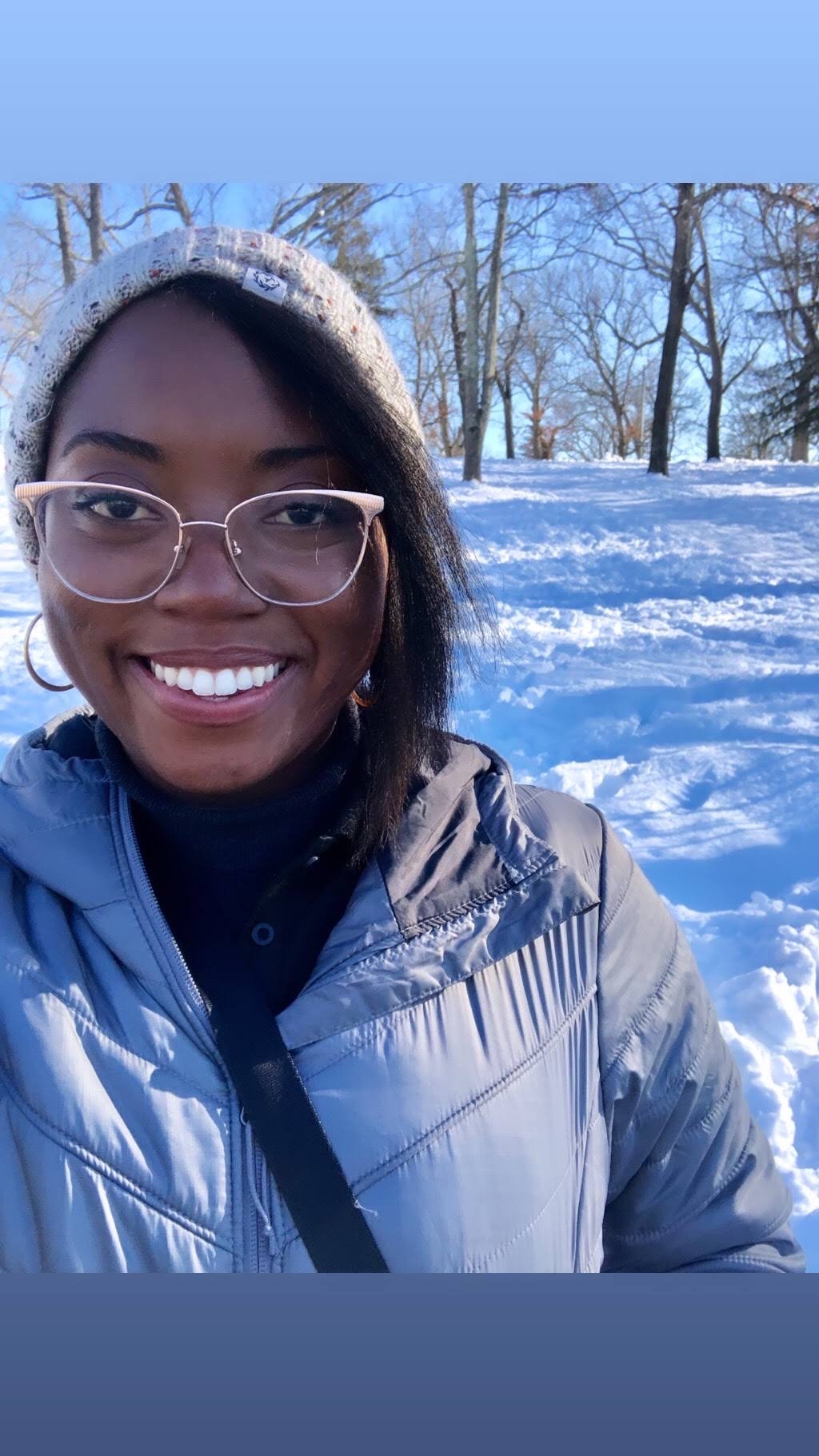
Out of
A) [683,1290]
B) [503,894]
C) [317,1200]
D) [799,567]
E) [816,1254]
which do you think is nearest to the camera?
[317,1200]

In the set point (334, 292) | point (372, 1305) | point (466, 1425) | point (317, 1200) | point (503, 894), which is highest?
point (334, 292)

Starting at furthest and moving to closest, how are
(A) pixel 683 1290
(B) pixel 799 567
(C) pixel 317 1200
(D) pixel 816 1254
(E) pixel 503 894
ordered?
1. (B) pixel 799 567
2. (D) pixel 816 1254
3. (A) pixel 683 1290
4. (E) pixel 503 894
5. (C) pixel 317 1200

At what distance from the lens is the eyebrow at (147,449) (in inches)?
41.8

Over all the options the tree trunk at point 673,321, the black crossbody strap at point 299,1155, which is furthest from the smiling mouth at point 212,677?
the tree trunk at point 673,321

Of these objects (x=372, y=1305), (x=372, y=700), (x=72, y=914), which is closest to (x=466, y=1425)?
(x=372, y=1305)

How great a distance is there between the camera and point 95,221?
150 centimetres

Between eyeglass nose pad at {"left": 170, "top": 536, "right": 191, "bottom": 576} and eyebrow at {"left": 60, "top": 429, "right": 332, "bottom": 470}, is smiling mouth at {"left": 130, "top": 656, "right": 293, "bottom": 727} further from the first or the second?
eyebrow at {"left": 60, "top": 429, "right": 332, "bottom": 470}

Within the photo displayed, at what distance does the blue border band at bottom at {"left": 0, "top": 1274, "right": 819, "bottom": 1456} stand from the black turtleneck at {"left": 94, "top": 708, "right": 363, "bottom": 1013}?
0.38 m

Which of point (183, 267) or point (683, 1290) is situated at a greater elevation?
point (183, 267)

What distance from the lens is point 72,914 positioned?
109 cm

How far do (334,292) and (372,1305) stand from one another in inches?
42.9

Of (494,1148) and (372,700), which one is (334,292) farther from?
(494,1148)

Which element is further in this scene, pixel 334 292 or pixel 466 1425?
pixel 466 1425

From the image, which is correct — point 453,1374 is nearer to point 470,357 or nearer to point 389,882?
point 389,882
